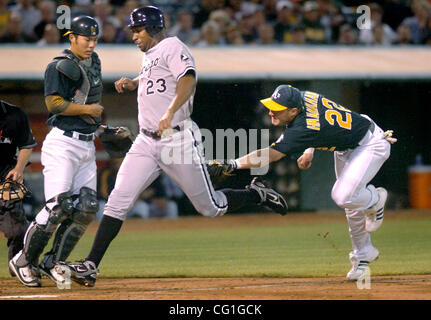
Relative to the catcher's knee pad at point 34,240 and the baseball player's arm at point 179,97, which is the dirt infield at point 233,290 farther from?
the baseball player's arm at point 179,97

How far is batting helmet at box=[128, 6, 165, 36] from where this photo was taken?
6.14 metres

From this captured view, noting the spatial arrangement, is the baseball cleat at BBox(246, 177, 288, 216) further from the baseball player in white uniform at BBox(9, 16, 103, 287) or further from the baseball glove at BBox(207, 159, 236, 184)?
the baseball player in white uniform at BBox(9, 16, 103, 287)

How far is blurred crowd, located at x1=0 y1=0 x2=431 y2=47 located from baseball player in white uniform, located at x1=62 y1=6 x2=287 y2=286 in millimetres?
7498

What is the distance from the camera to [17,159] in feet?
23.1

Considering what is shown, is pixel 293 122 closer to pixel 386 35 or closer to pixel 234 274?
pixel 234 274

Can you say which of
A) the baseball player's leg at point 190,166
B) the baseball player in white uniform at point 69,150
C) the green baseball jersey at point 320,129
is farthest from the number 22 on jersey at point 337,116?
the baseball player in white uniform at point 69,150

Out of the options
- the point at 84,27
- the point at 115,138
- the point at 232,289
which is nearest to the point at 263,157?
the point at 232,289

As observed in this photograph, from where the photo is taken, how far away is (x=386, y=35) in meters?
16.0

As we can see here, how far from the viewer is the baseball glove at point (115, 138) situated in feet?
22.6

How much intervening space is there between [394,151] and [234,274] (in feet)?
24.4

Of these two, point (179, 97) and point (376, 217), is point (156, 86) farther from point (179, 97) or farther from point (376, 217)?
point (376, 217)

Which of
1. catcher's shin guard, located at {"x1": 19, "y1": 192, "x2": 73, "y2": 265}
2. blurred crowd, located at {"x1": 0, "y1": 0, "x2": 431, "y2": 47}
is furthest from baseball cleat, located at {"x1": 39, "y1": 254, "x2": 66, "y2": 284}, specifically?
blurred crowd, located at {"x1": 0, "y1": 0, "x2": 431, "y2": 47}

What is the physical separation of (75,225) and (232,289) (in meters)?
1.39
